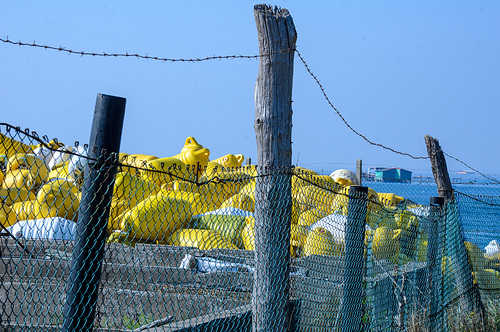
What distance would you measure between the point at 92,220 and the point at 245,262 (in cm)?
222

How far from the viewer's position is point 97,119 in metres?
2.60

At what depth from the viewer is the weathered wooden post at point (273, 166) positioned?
3412 millimetres

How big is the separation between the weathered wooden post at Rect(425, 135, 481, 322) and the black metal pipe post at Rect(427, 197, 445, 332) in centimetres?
19

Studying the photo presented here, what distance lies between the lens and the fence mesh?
134 inches

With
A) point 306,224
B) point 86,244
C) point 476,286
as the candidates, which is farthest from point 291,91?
point 476,286

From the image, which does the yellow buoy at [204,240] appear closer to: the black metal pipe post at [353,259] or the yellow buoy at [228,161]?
the black metal pipe post at [353,259]

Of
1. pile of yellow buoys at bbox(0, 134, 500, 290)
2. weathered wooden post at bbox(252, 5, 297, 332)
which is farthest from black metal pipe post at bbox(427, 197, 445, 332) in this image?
weathered wooden post at bbox(252, 5, 297, 332)

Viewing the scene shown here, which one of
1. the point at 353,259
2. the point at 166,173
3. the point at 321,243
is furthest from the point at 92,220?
the point at 321,243

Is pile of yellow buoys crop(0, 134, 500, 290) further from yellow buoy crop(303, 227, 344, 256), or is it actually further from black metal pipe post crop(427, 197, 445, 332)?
black metal pipe post crop(427, 197, 445, 332)

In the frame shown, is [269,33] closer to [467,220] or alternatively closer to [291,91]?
[291,91]

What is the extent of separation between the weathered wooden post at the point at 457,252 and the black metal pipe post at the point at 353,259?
1987mm

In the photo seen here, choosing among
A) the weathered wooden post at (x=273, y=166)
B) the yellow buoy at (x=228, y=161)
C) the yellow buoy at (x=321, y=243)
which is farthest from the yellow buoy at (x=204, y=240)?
the yellow buoy at (x=228, y=161)

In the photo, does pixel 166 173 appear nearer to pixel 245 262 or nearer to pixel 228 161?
pixel 245 262

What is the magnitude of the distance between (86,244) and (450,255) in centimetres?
435
